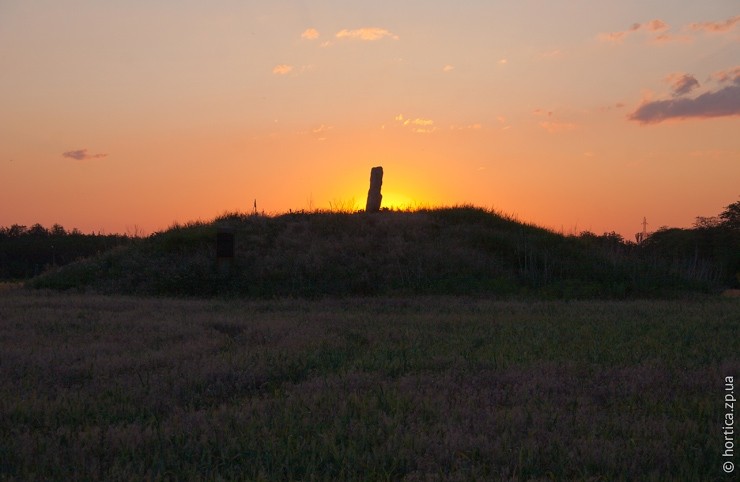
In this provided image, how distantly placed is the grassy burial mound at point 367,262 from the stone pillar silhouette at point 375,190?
71.4 inches

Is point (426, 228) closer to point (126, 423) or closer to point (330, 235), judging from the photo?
point (330, 235)

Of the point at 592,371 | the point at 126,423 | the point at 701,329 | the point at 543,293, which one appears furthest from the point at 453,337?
the point at 543,293

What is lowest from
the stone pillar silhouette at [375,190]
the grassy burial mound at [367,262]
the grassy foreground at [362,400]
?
the grassy foreground at [362,400]

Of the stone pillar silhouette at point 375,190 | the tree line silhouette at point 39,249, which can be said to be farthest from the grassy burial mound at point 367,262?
the tree line silhouette at point 39,249

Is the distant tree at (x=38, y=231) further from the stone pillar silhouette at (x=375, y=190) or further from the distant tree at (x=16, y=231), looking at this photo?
the stone pillar silhouette at (x=375, y=190)

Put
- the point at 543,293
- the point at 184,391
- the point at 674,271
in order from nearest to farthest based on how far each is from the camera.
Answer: the point at 184,391 → the point at 543,293 → the point at 674,271

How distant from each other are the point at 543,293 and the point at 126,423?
60.4 ft

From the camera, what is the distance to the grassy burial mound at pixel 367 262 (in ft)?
79.3

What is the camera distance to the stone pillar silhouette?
32.5 meters

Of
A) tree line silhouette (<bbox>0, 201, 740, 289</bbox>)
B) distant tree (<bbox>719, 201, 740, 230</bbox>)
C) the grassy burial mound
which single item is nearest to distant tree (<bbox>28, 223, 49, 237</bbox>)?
tree line silhouette (<bbox>0, 201, 740, 289</bbox>)

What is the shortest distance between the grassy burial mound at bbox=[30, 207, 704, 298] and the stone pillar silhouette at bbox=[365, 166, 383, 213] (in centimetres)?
A: 181

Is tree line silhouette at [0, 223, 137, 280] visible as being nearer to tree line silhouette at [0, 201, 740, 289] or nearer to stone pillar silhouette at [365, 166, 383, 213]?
tree line silhouette at [0, 201, 740, 289]

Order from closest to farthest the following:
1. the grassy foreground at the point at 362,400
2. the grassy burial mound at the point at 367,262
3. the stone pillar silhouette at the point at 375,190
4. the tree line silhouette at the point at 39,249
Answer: the grassy foreground at the point at 362,400
the grassy burial mound at the point at 367,262
the stone pillar silhouette at the point at 375,190
the tree line silhouette at the point at 39,249

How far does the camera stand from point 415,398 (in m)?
7.59
